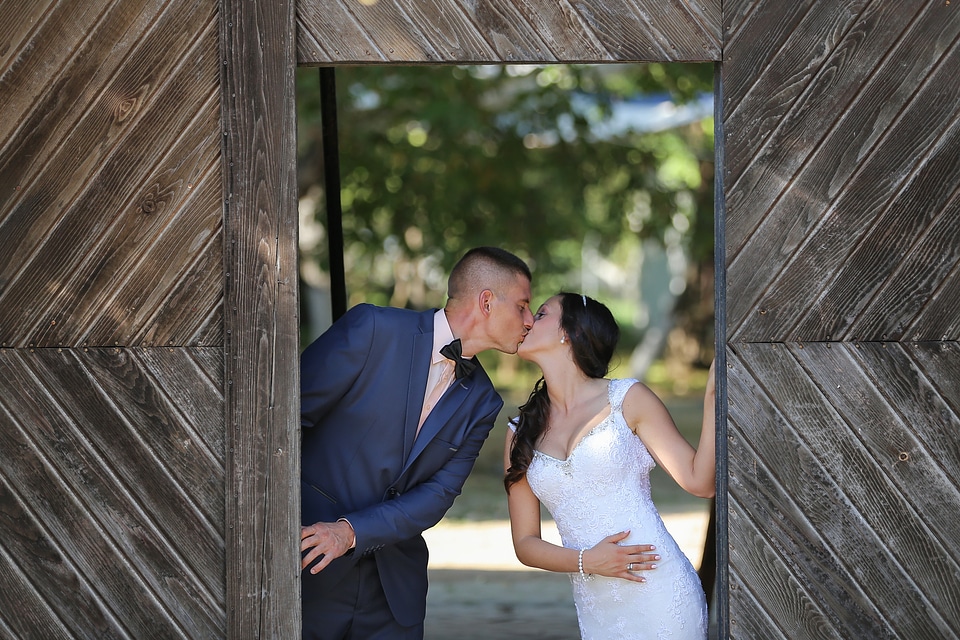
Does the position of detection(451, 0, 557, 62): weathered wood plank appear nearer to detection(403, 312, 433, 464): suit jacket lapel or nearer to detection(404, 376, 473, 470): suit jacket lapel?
detection(403, 312, 433, 464): suit jacket lapel

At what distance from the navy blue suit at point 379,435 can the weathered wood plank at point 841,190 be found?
120 centimetres

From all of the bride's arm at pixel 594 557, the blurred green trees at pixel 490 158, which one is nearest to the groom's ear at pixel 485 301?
the bride's arm at pixel 594 557

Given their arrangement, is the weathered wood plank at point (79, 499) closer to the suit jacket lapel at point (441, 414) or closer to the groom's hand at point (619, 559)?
the suit jacket lapel at point (441, 414)

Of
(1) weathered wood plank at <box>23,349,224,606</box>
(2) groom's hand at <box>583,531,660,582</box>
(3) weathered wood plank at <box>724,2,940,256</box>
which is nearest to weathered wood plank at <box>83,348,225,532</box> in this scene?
(1) weathered wood plank at <box>23,349,224,606</box>

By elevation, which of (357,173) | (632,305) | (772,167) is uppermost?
(632,305)

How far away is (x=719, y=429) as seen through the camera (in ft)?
10.5

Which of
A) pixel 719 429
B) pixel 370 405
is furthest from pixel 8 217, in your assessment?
pixel 719 429

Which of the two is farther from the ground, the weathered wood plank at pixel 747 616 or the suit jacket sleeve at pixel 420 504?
the suit jacket sleeve at pixel 420 504

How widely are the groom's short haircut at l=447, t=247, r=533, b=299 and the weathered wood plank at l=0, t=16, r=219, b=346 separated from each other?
43.8 inches

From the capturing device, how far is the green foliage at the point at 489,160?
10.4 metres

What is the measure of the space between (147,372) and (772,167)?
6.37 feet

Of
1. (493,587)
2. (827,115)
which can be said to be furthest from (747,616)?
(493,587)

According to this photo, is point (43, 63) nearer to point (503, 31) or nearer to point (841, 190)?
point (503, 31)

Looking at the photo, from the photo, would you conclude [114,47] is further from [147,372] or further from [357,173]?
[357,173]
